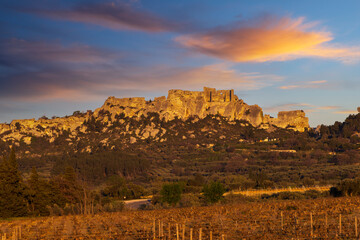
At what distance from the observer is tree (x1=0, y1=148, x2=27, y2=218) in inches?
1722

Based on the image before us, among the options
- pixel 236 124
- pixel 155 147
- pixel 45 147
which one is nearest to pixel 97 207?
pixel 155 147

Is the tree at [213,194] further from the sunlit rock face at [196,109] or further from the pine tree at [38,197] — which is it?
the sunlit rock face at [196,109]

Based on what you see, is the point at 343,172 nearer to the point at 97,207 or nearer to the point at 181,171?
the point at 181,171

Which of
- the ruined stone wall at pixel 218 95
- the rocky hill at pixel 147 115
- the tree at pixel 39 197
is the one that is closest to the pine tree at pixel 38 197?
the tree at pixel 39 197

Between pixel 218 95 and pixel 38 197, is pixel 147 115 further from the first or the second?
pixel 38 197

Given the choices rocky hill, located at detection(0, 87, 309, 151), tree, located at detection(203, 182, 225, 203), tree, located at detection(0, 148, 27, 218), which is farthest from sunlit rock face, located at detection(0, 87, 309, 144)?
tree, located at detection(0, 148, 27, 218)

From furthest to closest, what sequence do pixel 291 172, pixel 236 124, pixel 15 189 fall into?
1. pixel 236 124
2. pixel 291 172
3. pixel 15 189

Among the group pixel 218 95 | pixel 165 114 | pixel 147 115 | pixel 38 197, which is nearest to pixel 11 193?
pixel 38 197

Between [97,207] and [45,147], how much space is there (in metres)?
91.5

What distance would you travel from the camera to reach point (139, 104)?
500 feet

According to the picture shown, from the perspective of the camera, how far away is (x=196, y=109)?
150 meters

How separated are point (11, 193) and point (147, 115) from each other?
102973 millimetres

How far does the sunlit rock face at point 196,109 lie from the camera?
14700 centimetres

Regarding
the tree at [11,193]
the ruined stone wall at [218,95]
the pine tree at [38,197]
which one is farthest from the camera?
the ruined stone wall at [218,95]
